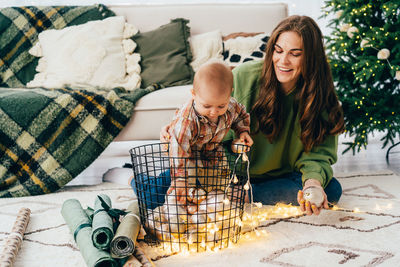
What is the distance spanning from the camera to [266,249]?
1129 millimetres

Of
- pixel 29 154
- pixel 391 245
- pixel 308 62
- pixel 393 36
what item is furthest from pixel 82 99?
pixel 393 36

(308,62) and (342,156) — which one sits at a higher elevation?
(308,62)

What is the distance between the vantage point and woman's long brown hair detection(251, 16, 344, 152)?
136 cm

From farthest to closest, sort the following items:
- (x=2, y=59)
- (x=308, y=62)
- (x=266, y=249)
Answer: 1. (x=2, y=59)
2. (x=308, y=62)
3. (x=266, y=249)

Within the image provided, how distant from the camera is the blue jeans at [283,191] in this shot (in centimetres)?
145

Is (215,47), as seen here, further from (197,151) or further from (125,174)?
(197,151)

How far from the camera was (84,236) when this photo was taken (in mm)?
1066

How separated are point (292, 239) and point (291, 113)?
1.62 ft

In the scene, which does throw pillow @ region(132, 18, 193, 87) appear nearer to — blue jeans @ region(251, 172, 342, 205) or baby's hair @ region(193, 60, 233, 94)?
blue jeans @ region(251, 172, 342, 205)

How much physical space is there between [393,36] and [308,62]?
3.01 ft

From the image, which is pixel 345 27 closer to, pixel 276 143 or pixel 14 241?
pixel 276 143

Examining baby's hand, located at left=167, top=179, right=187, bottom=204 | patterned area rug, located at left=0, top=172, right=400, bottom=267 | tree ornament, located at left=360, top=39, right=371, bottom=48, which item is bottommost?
patterned area rug, located at left=0, top=172, right=400, bottom=267

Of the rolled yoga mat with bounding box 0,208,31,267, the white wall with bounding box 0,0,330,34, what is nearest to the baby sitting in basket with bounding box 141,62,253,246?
the rolled yoga mat with bounding box 0,208,31,267

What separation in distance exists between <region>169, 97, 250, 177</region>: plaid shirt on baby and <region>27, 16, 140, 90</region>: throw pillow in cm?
111
